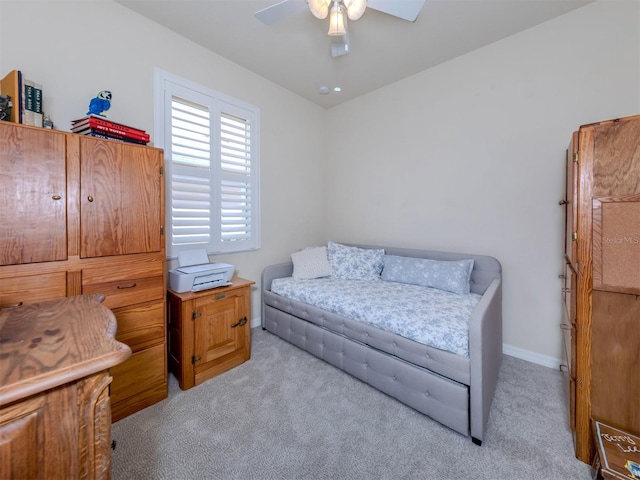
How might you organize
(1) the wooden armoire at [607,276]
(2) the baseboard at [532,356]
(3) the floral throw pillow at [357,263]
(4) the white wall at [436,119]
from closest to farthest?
(1) the wooden armoire at [607,276] < (4) the white wall at [436,119] < (2) the baseboard at [532,356] < (3) the floral throw pillow at [357,263]

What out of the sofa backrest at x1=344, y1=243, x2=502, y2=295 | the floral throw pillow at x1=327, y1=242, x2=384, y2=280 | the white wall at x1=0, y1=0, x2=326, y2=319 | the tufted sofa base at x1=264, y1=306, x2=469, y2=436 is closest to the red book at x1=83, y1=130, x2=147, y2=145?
the white wall at x1=0, y1=0, x2=326, y2=319

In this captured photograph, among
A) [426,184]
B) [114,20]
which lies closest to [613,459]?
[426,184]

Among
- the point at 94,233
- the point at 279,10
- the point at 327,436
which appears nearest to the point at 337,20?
the point at 279,10

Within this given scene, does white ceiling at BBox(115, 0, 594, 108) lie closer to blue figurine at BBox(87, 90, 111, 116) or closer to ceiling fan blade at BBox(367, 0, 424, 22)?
ceiling fan blade at BBox(367, 0, 424, 22)

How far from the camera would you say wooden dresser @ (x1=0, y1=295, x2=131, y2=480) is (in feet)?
1.91

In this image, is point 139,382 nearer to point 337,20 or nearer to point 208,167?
point 208,167

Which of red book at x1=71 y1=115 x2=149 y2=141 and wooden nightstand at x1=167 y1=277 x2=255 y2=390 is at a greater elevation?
red book at x1=71 y1=115 x2=149 y2=141

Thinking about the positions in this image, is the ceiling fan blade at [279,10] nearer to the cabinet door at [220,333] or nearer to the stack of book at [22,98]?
the stack of book at [22,98]

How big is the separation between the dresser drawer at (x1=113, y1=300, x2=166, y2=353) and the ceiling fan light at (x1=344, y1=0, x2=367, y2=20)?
2.22m

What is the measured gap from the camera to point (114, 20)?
2.02m

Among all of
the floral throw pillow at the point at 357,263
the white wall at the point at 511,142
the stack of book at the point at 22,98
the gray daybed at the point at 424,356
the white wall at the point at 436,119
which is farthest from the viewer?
the floral throw pillow at the point at 357,263

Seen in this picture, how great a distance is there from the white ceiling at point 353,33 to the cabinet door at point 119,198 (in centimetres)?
126

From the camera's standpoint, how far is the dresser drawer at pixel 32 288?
131 cm

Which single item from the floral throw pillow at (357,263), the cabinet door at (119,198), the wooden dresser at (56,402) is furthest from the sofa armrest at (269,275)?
the wooden dresser at (56,402)
